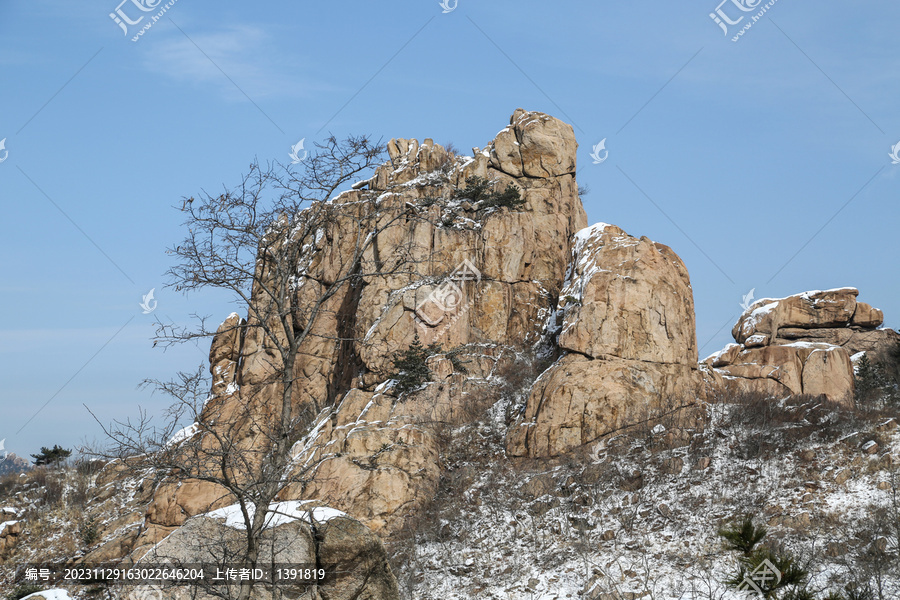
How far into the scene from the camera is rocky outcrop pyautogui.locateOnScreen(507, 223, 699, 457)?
20.8m

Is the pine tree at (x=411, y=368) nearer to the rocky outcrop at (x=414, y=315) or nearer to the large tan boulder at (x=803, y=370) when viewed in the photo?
the rocky outcrop at (x=414, y=315)

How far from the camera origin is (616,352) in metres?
22.5

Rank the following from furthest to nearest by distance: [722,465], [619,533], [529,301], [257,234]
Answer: [529,301]
[722,465]
[619,533]
[257,234]

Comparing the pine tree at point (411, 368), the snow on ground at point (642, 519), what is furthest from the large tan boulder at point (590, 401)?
the pine tree at point (411, 368)

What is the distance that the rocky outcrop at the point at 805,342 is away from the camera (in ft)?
94.3

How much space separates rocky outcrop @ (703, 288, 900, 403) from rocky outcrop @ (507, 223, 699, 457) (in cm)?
495

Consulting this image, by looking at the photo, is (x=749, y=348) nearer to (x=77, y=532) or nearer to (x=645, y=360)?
(x=645, y=360)

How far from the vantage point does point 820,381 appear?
2875 cm

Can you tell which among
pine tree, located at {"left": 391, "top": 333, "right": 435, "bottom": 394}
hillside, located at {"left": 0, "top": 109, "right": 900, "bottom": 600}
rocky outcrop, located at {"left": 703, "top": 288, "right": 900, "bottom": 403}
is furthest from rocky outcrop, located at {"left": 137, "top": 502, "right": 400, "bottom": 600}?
rocky outcrop, located at {"left": 703, "top": 288, "right": 900, "bottom": 403}

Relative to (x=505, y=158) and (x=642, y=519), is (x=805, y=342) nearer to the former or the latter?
(x=505, y=158)

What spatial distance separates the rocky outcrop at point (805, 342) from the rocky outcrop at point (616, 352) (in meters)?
4.95

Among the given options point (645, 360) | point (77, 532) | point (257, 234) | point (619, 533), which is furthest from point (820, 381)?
point (77, 532)

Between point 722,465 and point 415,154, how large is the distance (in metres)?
23.1

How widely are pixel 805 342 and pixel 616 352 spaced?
1372 centimetres
